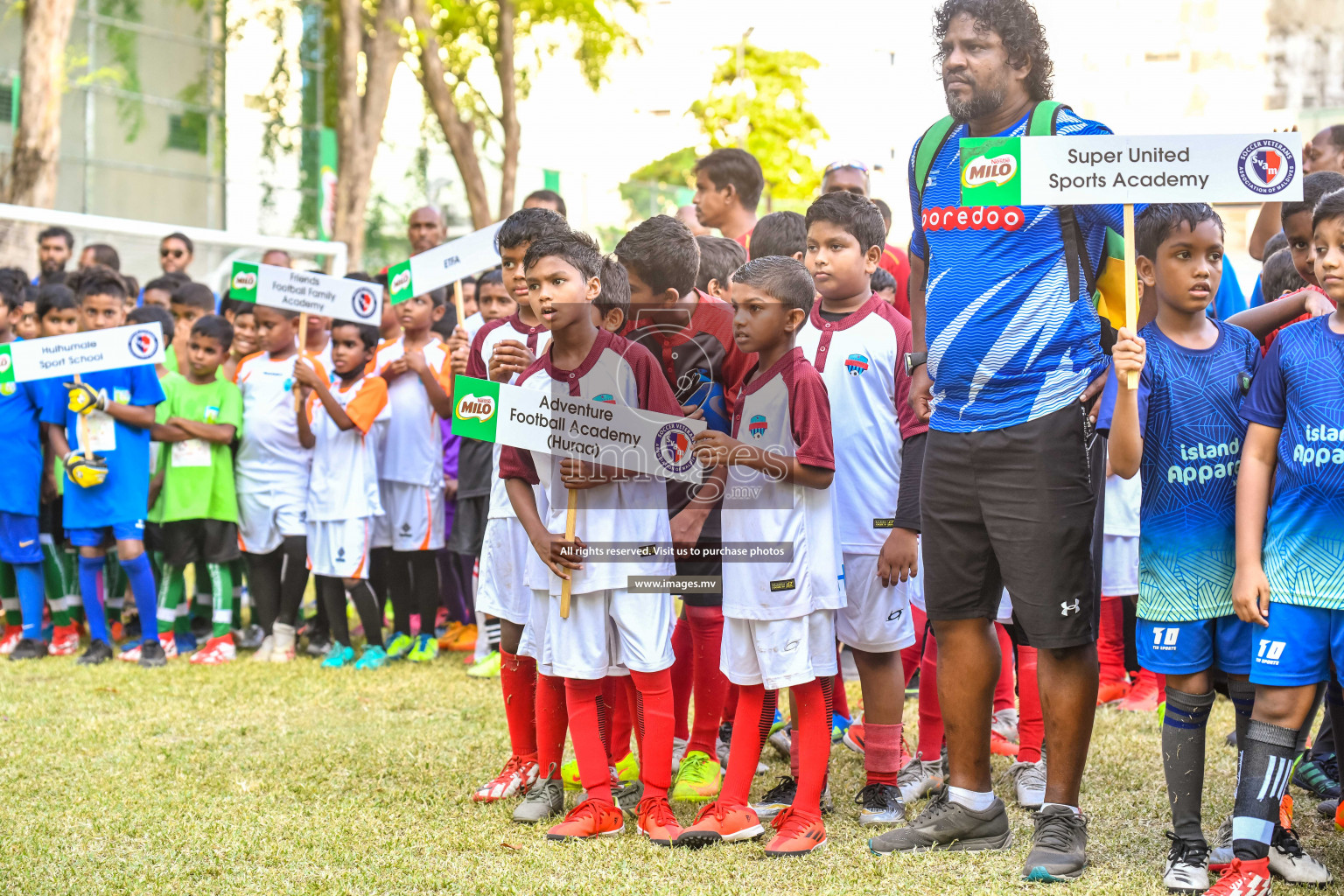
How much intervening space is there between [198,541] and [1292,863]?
19.0 feet

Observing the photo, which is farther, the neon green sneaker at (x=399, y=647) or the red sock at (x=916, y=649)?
the neon green sneaker at (x=399, y=647)

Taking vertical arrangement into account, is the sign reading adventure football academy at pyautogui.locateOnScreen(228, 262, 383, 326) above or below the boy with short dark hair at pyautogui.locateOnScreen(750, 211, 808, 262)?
below

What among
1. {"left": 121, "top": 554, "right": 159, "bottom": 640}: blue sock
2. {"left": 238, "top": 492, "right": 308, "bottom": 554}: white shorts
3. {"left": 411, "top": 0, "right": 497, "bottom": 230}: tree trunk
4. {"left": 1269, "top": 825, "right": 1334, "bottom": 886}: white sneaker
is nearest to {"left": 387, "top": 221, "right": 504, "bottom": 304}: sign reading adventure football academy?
{"left": 238, "top": 492, "right": 308, "bottom": 554}: white shorts

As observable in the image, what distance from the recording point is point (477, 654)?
693 centimetres

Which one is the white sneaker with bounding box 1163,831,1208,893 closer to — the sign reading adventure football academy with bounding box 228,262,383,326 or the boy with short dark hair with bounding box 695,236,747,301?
the boy with short dark hair with bounding box 695,236,747,301

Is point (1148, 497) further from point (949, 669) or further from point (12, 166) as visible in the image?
point (12, 166)

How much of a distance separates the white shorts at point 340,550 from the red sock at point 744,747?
136 inches

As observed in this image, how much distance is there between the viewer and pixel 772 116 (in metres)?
24.4

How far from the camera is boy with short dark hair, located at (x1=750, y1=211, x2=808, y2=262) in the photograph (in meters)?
5.15

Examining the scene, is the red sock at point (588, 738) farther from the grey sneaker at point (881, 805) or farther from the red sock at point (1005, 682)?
the red sock at point (1005, 682)

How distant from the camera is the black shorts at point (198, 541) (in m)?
7.19

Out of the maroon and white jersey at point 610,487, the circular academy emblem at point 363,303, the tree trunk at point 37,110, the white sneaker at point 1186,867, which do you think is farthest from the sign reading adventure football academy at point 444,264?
the tree trunk at point 37,110

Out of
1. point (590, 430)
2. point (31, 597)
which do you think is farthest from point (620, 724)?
point (31, 597)

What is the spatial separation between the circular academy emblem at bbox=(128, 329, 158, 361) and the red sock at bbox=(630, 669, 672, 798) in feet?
12.8
